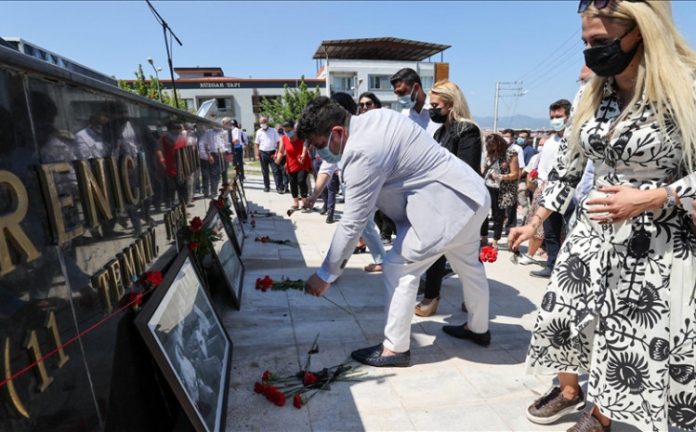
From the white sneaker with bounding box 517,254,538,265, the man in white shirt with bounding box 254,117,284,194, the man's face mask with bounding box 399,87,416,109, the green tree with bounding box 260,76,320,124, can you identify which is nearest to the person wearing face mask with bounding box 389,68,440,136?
the man's face mask with bounding box 399,87,416,109

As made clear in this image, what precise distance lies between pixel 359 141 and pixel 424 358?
5.06 ft

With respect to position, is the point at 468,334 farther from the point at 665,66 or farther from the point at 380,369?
the point at 665,66

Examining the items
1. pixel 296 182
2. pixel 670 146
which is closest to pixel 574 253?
pixel 670 146

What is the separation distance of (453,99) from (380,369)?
2064 millimetres

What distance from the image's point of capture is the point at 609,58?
1568 millimetres

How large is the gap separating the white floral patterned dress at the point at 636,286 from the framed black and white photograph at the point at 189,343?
1.65 meters

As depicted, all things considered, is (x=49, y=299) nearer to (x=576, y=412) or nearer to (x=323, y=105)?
(x=323, y=105)

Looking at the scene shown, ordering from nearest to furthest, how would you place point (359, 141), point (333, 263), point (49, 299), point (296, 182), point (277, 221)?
point (49, 299) → point (359, 141) → point (333, 263) → point (277, 221) → point (296, 182)

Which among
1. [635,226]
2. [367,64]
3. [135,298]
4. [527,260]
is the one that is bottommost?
[527,260]

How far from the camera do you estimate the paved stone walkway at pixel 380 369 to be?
217cm

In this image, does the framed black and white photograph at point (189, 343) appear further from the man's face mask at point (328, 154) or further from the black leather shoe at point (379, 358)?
the man's face mask at point (328, 154)

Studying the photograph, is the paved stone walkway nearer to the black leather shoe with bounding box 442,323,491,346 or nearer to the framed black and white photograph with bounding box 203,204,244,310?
the black leather shoe with bounding box 442,323,491,346

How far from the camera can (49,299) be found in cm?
120

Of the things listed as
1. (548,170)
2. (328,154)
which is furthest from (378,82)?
(328,154)
